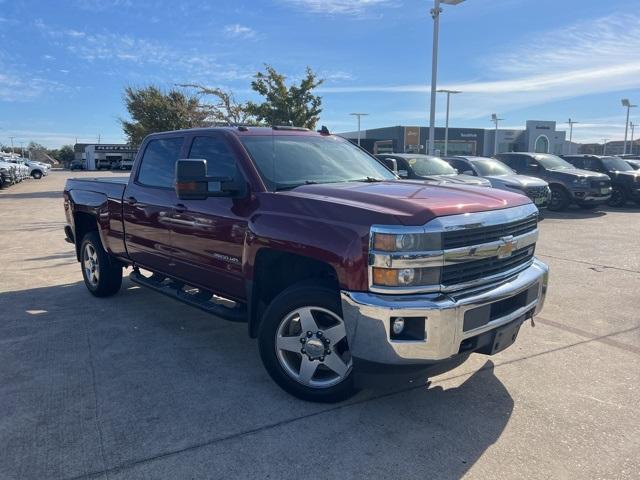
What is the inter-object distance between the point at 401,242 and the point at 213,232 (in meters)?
1.86

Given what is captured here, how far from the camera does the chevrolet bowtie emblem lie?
11.3 feet

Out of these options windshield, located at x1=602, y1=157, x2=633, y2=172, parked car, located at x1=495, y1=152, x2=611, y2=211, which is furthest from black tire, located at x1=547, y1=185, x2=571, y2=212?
windshield, located at x1=602, y1=157, x2=633, y2=172

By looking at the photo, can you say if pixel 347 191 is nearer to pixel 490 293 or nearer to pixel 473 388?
pixel 490 293

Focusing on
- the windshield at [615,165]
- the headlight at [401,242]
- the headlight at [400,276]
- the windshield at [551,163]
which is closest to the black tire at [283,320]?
the headlight at [400,276]

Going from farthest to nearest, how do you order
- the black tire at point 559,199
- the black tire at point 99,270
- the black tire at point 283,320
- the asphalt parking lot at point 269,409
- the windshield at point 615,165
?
the windshield at point 615,165
the black tire at point 559,199
the black tire at point 99,270
the black tire at point 283,320
the asphalt parking lot at point 269,409

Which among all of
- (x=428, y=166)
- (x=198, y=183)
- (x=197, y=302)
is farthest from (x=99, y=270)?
(x=428, y=166)

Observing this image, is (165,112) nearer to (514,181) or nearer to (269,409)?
(514,181)

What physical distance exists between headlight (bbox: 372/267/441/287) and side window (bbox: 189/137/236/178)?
5.46ft

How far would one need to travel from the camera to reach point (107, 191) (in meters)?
5.98

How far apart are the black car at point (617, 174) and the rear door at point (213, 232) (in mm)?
16845

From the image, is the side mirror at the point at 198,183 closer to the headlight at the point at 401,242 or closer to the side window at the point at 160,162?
the side window at the point at 160,162

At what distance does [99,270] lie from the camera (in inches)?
245

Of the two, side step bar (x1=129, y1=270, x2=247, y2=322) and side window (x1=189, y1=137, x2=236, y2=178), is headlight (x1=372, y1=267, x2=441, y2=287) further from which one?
side window (x1=189, y1=137, x2=236, y2=178)

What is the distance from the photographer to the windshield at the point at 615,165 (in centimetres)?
1781
